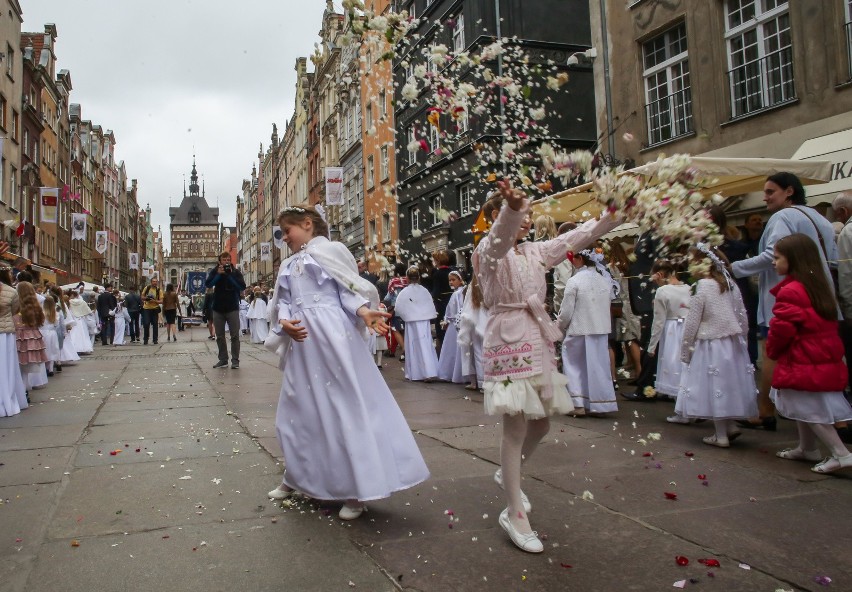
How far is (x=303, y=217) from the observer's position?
4359 mm

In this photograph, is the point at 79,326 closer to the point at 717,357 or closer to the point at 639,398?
the point at 639,398

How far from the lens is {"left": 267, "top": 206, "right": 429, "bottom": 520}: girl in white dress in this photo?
12.6 feet

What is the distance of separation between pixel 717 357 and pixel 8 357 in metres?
7.60

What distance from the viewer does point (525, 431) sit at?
11.6 ft

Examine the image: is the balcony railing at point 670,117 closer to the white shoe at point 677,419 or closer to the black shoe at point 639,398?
the black shoe at point 639,398

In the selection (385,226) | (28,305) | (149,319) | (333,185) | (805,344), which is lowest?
(805,344)

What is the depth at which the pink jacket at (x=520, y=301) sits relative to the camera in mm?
3537

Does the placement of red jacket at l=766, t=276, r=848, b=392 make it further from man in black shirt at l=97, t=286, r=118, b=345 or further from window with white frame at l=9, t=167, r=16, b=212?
window with white frame at l=9, t=167, r=16, b=212

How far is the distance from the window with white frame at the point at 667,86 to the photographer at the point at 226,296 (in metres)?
9.63

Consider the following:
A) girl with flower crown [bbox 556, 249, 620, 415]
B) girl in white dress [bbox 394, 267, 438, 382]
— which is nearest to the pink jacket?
girl with flower crown [bbox 556, 249, 620, 415]

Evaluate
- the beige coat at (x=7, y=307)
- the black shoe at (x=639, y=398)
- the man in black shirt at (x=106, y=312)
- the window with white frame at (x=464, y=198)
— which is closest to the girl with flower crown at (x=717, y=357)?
the black shoe at (x=639, y=398)

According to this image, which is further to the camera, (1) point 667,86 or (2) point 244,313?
(2) point 244,313

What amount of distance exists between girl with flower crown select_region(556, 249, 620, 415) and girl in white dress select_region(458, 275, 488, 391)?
4.03 ft

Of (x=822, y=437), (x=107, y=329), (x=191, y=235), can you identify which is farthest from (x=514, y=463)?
(x=191, y=235)
